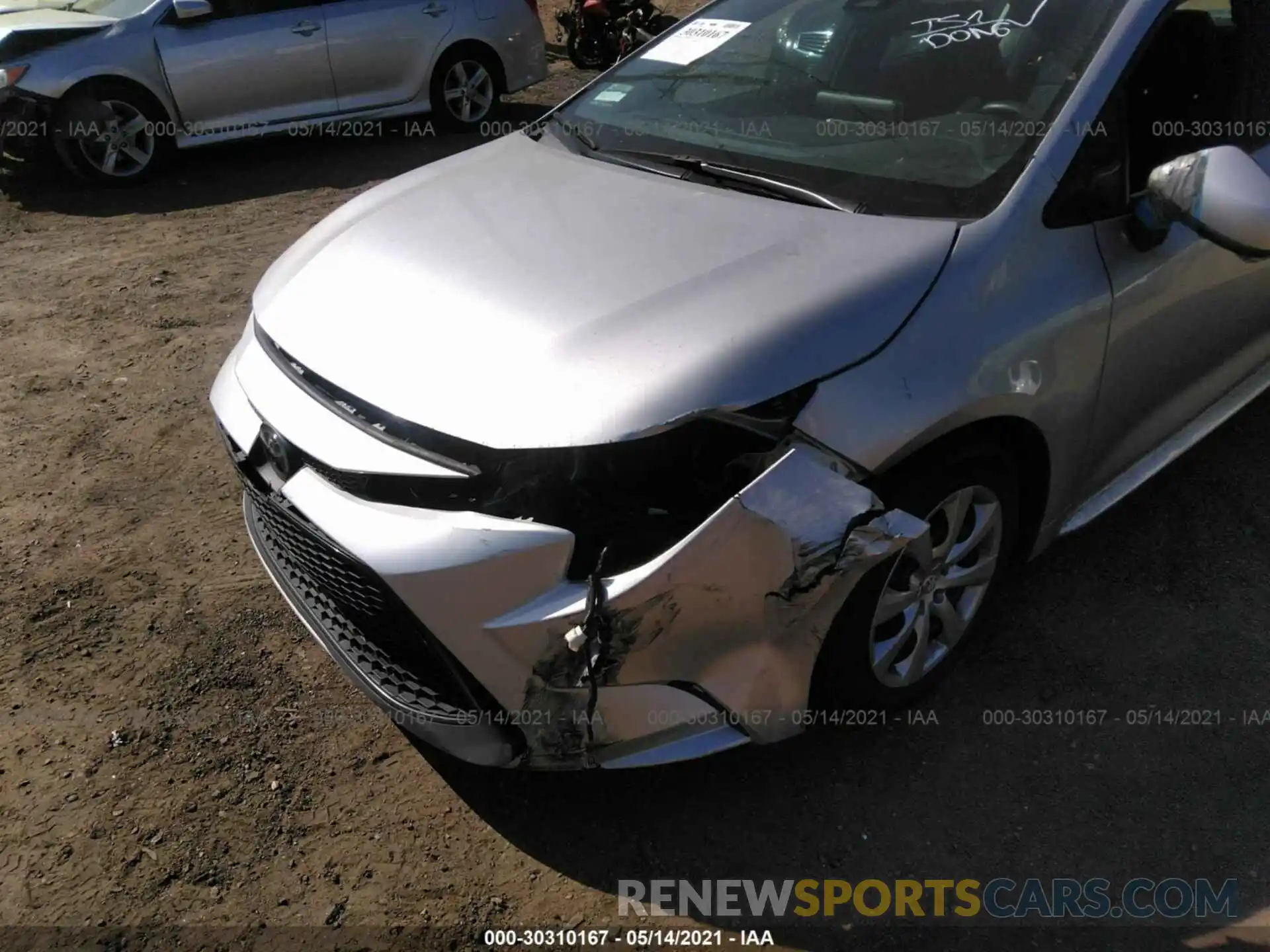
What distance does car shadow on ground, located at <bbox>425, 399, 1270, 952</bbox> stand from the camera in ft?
7.27

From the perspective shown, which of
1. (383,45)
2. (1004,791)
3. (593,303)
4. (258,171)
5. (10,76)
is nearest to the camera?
(593,303)

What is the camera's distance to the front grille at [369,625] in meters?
2.02

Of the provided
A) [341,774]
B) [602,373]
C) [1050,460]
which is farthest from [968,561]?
[341,774]

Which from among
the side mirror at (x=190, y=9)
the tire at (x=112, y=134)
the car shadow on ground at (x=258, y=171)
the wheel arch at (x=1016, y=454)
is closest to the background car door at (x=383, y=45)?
the car shadow on ground at (x=258, y=171)

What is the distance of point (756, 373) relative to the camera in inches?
77.4

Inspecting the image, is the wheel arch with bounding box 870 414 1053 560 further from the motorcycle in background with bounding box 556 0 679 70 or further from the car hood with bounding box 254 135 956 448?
the motorcycle in background with bounding box 556 0 679 70

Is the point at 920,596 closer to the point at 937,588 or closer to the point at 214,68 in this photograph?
the point at 937,588

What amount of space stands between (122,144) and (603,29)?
559 centimetres

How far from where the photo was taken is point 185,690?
2717 mm

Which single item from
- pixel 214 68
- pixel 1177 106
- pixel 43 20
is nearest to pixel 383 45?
pixel 214 68

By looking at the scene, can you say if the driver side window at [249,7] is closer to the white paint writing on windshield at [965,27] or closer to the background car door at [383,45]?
the background car door at [383,45]

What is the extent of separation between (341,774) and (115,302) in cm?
353

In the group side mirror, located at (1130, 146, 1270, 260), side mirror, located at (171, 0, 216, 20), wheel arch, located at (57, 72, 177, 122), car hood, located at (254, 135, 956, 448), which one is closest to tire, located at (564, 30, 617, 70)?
side mirror, located at (171, 0, 216, 20)

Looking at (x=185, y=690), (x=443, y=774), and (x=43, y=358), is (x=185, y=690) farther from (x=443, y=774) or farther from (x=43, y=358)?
(x=43, y=358)
